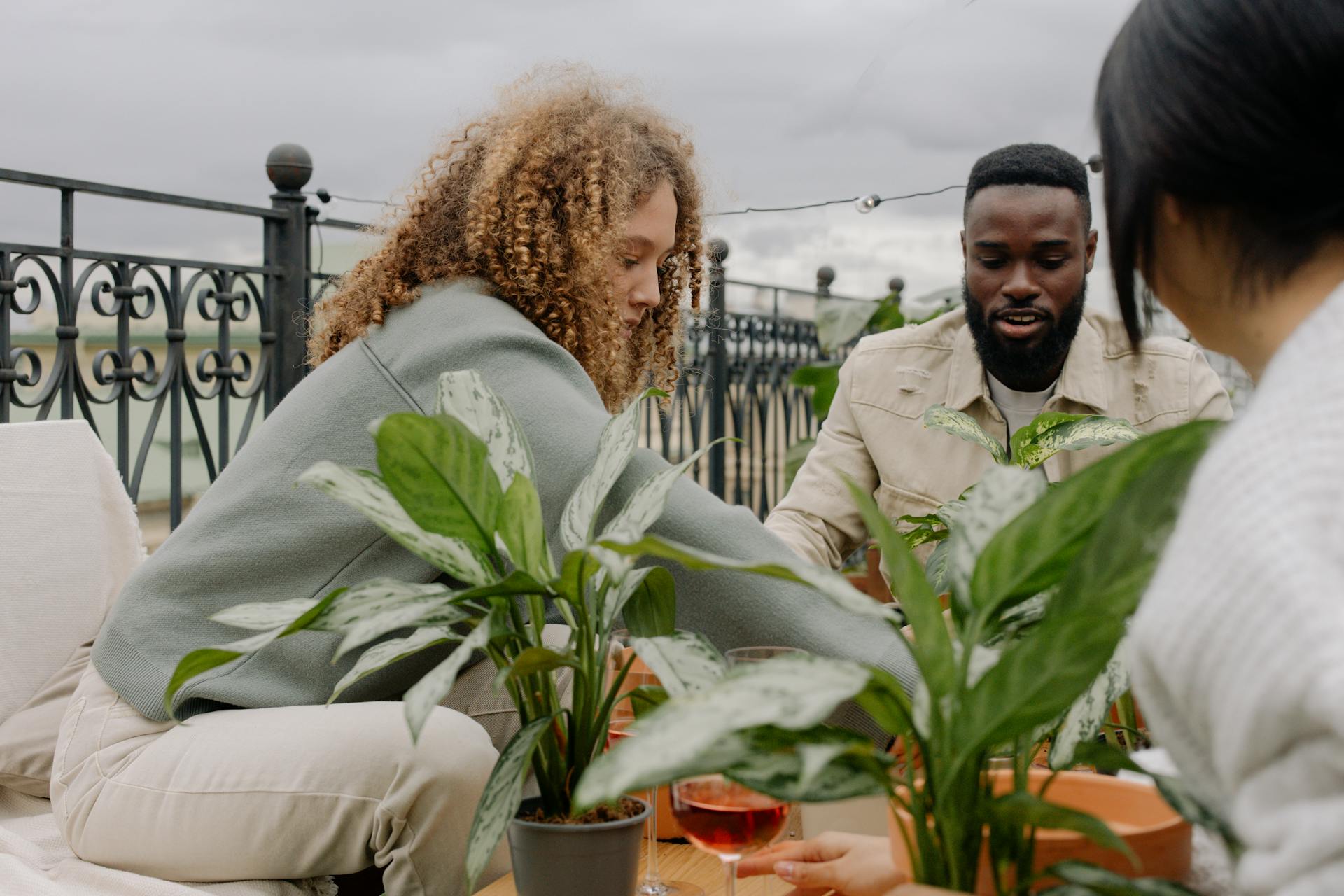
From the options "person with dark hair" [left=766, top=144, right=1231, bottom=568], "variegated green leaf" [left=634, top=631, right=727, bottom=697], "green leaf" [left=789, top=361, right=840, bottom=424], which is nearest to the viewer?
"variegated green leaf" [left=634, top=631, right=727, bottom=697]

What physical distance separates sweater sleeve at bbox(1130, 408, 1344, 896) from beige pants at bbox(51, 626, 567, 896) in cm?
91

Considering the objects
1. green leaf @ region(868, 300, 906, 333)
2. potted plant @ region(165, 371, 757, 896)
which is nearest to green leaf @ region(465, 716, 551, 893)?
potted plant @ region(165, 371, 757, 896)

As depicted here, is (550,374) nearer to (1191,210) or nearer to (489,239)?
(489,239)

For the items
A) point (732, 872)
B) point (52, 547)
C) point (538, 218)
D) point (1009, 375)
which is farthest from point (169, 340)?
point (732, 872)

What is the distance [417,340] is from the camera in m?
1.48

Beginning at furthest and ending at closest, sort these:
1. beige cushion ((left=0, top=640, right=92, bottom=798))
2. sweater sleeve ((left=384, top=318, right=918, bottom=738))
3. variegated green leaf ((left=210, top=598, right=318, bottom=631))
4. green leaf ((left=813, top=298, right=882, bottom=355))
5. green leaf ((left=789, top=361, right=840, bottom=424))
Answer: green leaf ((left=813, top=298, right=882, bottom=355)), green leaf ((left=789, top=361, right=840, bottom=424)), beige cushion ((left=0, top=640, right=92, bottom=798)), sweater sleeve ((left=384, top=318, right=918, bottom=738)), variegated green leaf ((left=210, top=598, right=318, bottom=631))

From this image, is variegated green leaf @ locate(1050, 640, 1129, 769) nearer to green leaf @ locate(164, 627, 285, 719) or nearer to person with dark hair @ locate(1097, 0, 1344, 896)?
person with dark hair @ locate(1097, 0, 1344, 896)

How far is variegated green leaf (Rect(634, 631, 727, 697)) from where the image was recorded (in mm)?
771

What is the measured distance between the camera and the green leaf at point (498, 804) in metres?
0.81

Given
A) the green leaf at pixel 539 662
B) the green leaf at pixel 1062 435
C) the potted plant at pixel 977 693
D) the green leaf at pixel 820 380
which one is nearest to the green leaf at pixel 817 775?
the potted plant at pixel 977 693

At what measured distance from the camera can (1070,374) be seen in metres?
2.36

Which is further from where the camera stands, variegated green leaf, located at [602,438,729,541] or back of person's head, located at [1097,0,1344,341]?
variegated green leaf, located at [602,438,729,541]

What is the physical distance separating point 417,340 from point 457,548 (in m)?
0.67

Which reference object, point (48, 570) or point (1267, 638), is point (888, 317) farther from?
point (1267, 638)
